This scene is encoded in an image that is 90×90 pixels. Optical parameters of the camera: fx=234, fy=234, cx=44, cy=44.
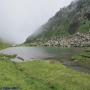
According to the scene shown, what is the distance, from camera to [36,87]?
145 feet

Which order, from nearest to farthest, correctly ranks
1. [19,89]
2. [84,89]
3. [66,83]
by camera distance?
1. [19,89]
2. [84,89]
3. [66,83]

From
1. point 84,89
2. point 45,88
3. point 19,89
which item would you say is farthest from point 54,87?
point 19,89

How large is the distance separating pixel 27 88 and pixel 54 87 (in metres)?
6.79

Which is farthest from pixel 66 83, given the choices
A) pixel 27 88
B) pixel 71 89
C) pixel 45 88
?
pixel 27 88

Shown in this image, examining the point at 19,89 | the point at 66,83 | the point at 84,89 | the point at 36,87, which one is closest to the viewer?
the point at 19,89

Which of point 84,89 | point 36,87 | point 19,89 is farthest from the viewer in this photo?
point 84,89

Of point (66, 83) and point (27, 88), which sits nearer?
point (27, 88)

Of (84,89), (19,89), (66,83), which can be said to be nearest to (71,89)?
(84,89)

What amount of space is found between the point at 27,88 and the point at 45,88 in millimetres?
4111

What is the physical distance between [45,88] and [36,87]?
5.64 feet

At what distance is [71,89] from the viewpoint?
46.5 metres

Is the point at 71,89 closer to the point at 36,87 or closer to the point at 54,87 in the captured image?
the point at 54,87

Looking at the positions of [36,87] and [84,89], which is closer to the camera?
[36,87]

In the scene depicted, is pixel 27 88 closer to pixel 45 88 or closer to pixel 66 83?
pixel 45 88
